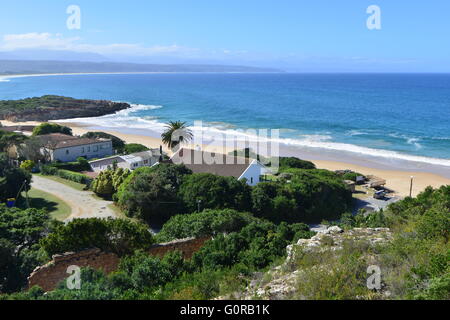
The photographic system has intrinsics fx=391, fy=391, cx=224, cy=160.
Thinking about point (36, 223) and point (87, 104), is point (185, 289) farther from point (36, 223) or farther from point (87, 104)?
point (87, 104)

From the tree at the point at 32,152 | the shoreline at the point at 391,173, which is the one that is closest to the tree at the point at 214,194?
the shoreline at the point at 391,173

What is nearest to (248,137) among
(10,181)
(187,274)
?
(10,181)

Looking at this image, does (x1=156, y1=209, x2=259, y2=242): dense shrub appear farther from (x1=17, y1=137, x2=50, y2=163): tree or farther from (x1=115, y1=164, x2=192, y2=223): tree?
(x1=17, y1=137, x2=50, y2=163): tree

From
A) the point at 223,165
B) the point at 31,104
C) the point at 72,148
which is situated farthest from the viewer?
the point at 31,104

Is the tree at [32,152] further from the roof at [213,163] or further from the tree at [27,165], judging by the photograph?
the roof at [213,163]

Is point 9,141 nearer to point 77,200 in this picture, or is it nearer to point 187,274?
point 77,200

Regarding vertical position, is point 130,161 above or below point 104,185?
above

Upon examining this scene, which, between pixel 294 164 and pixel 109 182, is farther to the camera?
pixel 294 164

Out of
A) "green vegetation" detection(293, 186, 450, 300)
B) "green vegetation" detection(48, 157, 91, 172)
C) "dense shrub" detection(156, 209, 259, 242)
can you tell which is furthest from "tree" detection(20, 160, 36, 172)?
"green vegetation" detection(293, 186, 450, 300)
